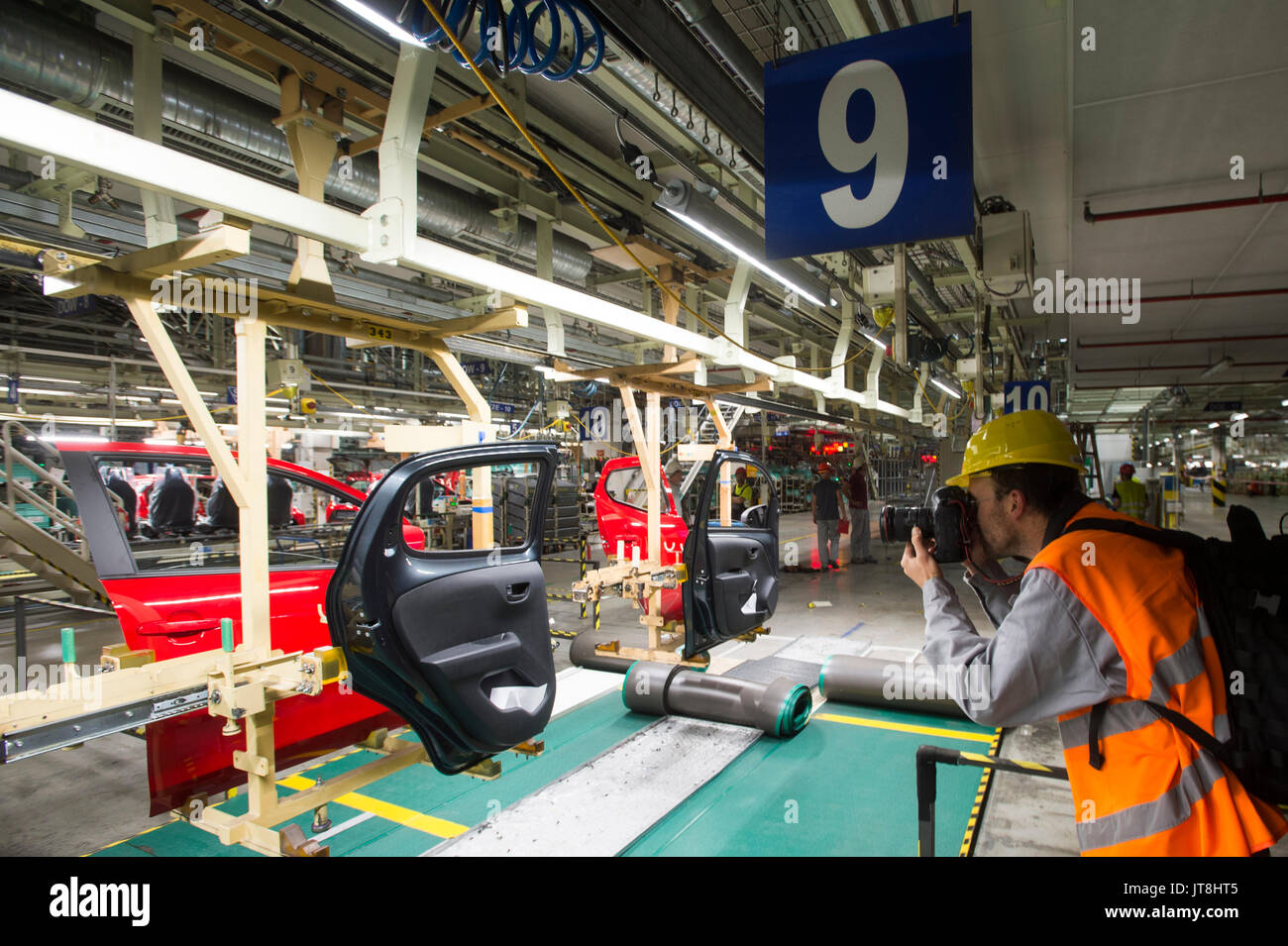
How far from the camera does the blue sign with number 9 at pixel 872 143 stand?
10.3 feet

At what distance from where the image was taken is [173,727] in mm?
3068

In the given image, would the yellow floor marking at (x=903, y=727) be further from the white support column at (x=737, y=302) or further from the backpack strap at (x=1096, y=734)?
the backpack strap at (x=1096, y=734)

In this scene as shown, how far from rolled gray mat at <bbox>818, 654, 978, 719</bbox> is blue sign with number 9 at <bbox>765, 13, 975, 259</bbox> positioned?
293 centimetres

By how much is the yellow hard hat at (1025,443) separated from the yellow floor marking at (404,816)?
9.57ft

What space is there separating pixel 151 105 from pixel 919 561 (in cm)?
374

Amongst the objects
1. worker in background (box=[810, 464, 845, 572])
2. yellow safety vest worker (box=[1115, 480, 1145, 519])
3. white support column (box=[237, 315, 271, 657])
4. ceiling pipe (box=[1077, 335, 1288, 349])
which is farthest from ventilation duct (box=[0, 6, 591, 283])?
ceiling pipe (box=[1077, 335, 1288, 349])

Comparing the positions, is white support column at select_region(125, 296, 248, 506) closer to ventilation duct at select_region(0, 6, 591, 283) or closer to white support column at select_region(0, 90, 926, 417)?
white support column at select_region(0, 90, 926, 417)

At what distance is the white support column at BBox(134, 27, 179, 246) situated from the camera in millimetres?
3004

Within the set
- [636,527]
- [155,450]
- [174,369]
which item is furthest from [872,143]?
[636,527]

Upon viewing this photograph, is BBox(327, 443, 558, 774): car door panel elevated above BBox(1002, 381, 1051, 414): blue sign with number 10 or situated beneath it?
situated beneath

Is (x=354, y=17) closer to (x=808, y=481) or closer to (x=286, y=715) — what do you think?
(x=286, y=715)

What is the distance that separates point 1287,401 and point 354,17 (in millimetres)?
28007

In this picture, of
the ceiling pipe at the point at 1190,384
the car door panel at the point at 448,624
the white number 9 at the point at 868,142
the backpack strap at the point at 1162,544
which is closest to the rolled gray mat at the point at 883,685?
the car door panel at the point at 448,624

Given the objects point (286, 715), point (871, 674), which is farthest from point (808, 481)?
point (286, 715)
